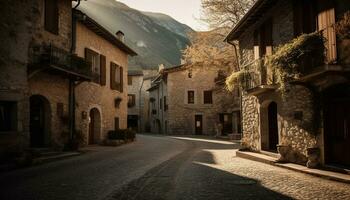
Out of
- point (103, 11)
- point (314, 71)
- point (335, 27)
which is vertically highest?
point (103, 11)

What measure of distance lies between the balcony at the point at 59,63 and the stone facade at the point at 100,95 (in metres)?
1.53

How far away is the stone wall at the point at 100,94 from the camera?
1862 cm

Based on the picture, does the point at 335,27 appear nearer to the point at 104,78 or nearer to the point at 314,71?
the point at 314,71

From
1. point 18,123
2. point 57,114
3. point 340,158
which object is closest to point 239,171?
point 340,158

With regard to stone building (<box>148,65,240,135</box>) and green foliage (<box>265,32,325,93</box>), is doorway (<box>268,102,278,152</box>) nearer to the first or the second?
green foliage (<box>265,32,325,93</box>)

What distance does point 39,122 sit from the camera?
15.6m

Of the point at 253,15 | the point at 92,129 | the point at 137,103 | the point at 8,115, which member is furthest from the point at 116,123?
the point at 137,103

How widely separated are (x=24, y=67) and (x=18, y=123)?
2155mm

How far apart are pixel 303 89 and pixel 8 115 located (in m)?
10.4

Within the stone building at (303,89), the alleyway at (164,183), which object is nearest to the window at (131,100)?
the stone building at (303,89)

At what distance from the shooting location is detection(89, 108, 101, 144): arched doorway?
21.5 m

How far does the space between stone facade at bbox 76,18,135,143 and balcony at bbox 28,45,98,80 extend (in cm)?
153

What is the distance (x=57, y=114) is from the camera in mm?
16172

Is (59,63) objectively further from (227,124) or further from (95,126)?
(227,124)
